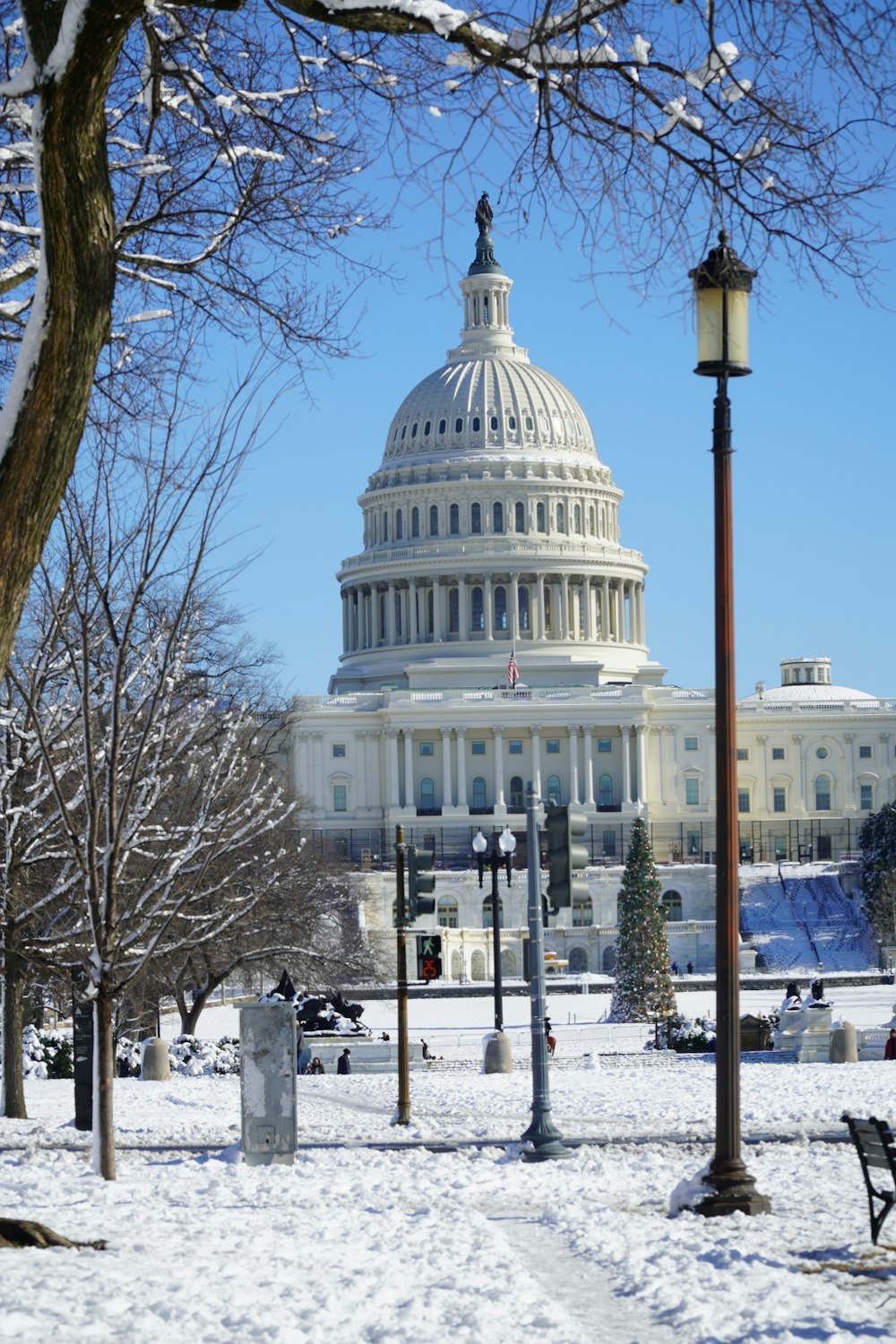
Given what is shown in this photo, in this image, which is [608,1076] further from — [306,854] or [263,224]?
[306,854]

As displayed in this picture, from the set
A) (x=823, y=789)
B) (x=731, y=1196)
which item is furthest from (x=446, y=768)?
(x=731, y=1196)

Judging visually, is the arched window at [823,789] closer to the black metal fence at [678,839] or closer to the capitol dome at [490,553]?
the black metal fence at [678,839]

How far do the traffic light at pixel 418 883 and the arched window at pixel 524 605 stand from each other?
11874 centimetres

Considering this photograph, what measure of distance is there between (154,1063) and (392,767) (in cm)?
9808

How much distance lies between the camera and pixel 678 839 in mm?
134250

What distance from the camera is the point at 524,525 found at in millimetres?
149000

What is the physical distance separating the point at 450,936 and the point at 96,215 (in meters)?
89.4

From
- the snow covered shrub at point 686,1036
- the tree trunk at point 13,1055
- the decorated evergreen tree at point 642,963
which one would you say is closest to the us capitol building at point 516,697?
the decorated evergreen tree at point 642,963

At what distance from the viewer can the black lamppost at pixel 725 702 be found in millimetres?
14469

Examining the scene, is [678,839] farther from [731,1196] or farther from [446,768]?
[731,1196]

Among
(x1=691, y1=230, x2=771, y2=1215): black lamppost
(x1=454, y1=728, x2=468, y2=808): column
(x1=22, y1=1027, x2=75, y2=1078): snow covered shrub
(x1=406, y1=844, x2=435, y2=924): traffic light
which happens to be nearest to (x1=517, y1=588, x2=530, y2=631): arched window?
(x1=454, y1=728, x2=468, y2=808): column

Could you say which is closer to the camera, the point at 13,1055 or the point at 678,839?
the point at 13,1055

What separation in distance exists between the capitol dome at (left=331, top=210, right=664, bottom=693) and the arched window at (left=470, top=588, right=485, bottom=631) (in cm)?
8

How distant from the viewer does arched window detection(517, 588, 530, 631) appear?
14600cm
